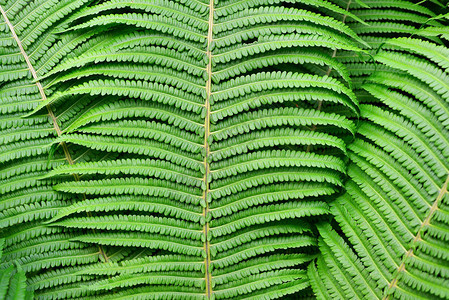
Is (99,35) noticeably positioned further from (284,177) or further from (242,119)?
(284,177)

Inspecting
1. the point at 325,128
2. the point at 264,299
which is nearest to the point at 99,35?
the point at 325,128

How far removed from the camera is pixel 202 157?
1692 mm

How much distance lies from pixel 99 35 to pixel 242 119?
30.6 inches

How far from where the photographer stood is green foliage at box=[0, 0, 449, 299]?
1.57 metres

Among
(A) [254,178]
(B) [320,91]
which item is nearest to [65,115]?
(A) [254,178]

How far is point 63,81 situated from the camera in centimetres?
172

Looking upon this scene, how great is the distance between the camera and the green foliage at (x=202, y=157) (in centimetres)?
157

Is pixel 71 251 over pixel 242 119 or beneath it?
beneath

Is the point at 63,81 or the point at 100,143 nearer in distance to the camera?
the point at 100,143

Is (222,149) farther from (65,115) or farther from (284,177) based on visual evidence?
(65,115)

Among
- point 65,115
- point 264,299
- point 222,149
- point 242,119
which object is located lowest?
point 264,299

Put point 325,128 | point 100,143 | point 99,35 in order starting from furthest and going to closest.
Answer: point 325,128 < point 99,35 < point 100,143

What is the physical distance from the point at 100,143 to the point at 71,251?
1.72 ft

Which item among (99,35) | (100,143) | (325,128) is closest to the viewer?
→ (100,143)
